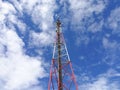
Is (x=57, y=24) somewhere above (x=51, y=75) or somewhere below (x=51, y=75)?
above

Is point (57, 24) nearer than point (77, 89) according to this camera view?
No

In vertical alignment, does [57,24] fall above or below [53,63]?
above

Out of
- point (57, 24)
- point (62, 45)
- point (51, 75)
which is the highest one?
point (57, 24)

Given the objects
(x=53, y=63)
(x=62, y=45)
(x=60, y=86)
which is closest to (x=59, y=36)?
(x=62, y=45)

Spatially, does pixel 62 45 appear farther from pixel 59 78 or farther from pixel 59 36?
pixel 59 78

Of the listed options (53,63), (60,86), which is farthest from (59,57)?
(60,86)

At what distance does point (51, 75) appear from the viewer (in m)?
81.8

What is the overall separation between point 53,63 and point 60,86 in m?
7.22

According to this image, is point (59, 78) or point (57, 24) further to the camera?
point (57, 24)

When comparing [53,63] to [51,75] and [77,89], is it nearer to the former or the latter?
[51,75]

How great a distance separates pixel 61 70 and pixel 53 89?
571 centimetres

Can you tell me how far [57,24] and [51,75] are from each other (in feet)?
49.2

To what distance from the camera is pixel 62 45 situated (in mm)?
83688

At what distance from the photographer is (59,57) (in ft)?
270
